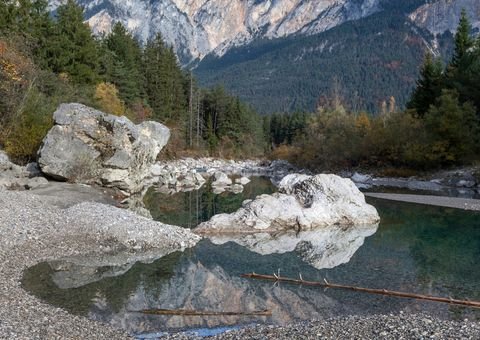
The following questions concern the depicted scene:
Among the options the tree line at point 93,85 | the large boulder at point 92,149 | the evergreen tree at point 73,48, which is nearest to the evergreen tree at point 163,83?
the tree line at point 93,85

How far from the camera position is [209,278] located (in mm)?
17797

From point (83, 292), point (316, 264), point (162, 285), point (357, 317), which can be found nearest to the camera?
point (357, 317)

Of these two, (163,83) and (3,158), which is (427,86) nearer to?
(163,83)

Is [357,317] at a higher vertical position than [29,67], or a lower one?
lower

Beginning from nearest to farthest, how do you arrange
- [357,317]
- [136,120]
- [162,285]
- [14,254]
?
[357,317]
[162,285]
[14,254]
[136,120]

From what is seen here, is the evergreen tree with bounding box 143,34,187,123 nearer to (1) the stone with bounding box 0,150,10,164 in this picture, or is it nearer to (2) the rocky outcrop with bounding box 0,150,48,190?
(1) the stone with bounding box 0,150,10,164

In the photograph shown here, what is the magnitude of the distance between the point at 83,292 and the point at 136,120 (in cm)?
4979

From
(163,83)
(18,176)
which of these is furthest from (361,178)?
(163,83)

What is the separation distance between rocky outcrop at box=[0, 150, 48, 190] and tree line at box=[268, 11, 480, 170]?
40409 millimetres

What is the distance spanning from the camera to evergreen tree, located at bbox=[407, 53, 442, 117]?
66938mm

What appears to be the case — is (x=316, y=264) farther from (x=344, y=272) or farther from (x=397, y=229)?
(x=397, y=229)

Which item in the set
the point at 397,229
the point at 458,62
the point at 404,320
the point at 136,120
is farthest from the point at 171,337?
the point at 458,62

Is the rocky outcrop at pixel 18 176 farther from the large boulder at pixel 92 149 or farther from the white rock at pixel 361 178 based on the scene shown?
the white rock at pixel 361 178

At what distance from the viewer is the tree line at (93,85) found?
3891 cm
